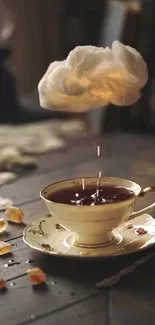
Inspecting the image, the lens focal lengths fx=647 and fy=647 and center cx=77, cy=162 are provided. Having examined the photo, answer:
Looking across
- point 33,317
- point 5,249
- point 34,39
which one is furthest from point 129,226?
point 34,39

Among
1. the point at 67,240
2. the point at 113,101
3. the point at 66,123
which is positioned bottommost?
the point at 66,123

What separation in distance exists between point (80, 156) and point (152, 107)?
36.2 inches

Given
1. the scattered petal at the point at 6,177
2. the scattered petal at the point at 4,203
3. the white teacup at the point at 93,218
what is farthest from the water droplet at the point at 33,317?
the scattered petal at the point at 6,177

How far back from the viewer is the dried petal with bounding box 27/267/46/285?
0.92m

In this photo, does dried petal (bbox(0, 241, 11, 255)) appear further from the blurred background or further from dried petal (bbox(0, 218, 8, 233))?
the blurred background

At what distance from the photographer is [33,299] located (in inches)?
34.5

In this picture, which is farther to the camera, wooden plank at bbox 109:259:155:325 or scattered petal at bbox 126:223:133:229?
scattered petal at bbox 126:223:133:229

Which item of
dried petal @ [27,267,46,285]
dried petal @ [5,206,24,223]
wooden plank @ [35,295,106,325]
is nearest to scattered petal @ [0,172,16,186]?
dried petal @ [5,206,24,223]

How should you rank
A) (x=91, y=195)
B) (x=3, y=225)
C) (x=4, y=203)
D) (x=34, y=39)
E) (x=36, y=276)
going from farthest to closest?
1. (x=34, y=39)
2. (x=4, y=203)
3. (x=3, y=225)
4. (x=91, y=195)
5. (x=36, y=276)

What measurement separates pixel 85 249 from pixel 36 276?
121 mm

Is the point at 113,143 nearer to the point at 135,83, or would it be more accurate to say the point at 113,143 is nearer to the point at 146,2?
the point at 146,2

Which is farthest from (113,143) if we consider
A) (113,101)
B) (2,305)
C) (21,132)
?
(2,305)

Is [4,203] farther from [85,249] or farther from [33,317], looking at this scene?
[33,317]

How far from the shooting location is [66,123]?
2.88 m
